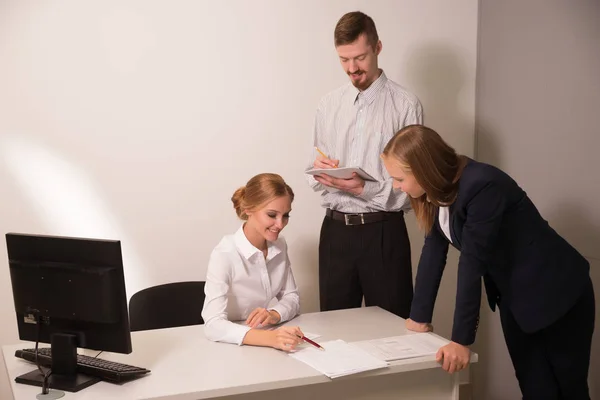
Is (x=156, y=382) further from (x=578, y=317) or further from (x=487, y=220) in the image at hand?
(x=578, y=317)

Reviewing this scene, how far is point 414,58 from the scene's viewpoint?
383 cm

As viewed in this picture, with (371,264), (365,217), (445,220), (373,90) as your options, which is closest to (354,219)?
(365,217)

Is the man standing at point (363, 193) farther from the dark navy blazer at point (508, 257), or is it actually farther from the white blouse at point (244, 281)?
the dark navy blazer at point (508, 257)

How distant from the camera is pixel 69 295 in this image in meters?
2.02

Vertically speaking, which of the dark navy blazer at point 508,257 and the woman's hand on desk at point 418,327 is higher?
the dark navy blazer at point 508,257

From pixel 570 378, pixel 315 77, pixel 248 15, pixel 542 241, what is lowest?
pixel 570 378

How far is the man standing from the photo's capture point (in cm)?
289

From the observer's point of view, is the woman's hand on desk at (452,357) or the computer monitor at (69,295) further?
the woman's hand on desk at (452,357)

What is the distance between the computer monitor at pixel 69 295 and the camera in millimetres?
1981

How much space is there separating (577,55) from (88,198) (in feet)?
7.91

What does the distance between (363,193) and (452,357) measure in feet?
3.09

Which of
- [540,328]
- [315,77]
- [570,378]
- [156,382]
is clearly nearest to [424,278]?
[540,328]

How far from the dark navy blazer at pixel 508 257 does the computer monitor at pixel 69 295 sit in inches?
42.6

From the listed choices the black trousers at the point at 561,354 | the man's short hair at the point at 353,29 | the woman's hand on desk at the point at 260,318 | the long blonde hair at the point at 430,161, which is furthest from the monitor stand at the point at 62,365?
the man's short hair at the point at 353,29
